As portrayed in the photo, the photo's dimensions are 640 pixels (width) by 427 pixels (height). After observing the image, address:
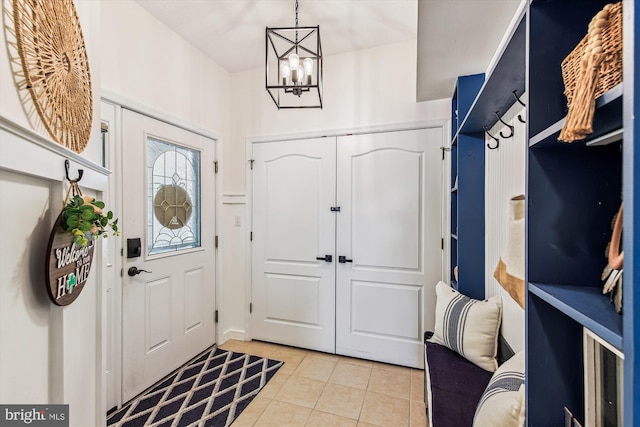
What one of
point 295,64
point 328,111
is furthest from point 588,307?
point 328,111

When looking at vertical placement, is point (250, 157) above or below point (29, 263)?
above

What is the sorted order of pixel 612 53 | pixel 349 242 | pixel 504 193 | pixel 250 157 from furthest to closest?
1. pixel 250 157
2. pixel 349 242
3. pixel 504 193
4. pixel 612 53

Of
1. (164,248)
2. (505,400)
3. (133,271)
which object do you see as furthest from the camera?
(164,248)

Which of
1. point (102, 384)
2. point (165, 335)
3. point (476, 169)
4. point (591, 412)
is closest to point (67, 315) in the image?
point (102, 384)

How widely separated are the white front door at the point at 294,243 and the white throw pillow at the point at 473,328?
3.79 ft

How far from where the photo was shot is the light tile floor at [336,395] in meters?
1.79

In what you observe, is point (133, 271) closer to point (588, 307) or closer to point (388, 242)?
point (388, 242)

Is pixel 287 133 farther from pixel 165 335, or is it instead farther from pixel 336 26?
pixel 165 335

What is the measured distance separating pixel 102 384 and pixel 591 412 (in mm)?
1541

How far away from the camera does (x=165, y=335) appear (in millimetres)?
2242

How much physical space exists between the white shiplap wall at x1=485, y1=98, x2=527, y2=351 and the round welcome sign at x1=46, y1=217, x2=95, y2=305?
1.67m

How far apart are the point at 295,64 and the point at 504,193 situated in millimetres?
1416

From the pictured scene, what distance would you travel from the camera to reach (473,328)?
154 centimetres

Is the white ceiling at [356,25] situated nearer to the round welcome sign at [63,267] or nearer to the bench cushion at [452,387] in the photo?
the round welcome sign at [63,267]
